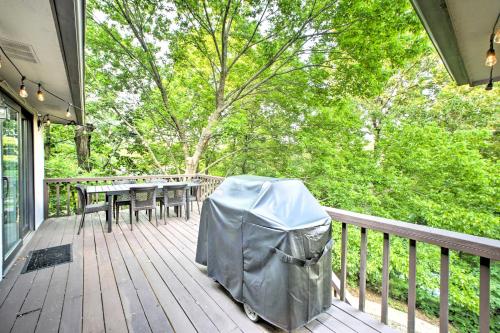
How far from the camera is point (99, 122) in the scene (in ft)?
27.4

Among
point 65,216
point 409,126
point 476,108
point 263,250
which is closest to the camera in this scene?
point 263,250

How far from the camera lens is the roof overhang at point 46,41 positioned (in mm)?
1426

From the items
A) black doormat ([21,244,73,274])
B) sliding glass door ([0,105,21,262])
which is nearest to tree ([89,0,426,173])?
sliding glass door ([0,105,21,262])

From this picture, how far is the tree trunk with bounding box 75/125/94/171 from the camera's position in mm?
8125

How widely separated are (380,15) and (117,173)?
10.4 metres

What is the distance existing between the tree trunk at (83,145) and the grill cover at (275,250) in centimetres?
836

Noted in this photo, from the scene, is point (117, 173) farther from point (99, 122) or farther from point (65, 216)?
point (65, 216)

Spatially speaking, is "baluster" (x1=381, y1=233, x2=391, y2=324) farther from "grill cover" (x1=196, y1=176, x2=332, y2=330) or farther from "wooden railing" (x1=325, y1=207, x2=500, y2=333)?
"grill cover" (x1=196, y1=176, x2=332, y2=330)

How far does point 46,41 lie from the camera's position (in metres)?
1.82

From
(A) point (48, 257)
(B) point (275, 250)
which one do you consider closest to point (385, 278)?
(B) point (275, 250)

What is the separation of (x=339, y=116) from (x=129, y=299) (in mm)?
6980

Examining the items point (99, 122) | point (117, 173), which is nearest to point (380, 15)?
point (99, 122)

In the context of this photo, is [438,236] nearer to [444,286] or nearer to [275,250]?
[444,286]

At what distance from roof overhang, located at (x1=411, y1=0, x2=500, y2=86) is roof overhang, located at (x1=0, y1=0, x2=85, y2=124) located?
7.56ft
